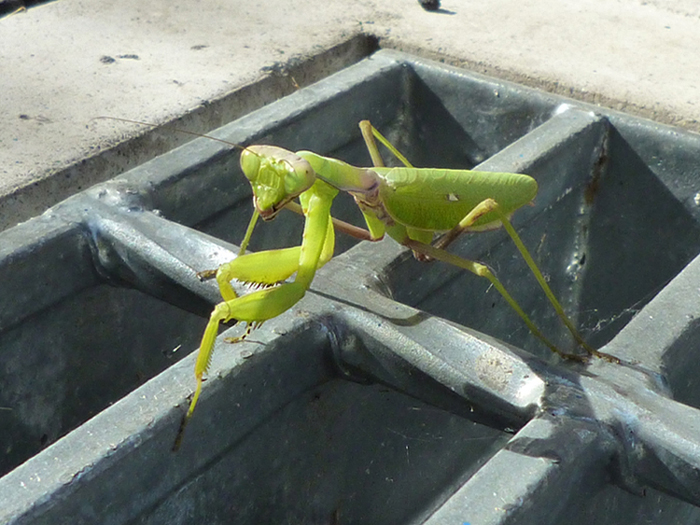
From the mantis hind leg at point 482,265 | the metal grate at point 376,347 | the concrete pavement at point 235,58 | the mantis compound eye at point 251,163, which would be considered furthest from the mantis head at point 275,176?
the concrete pavement at point 235,58

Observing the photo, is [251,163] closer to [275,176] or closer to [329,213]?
[275,176]

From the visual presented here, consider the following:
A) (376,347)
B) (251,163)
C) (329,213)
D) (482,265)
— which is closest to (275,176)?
(251,163)

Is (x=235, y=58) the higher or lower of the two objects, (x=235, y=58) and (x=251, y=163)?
the lower

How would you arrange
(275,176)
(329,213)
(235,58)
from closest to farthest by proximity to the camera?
(275,176) < (329,213) < (235,58)

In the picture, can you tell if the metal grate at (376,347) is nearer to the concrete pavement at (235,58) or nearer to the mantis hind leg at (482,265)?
the mantis hind leg at (482,265)

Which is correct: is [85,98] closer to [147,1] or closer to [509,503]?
[147,1]

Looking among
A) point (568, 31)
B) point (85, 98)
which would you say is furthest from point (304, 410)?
point (568, 31)
